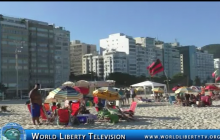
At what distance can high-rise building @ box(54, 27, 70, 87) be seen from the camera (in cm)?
9225

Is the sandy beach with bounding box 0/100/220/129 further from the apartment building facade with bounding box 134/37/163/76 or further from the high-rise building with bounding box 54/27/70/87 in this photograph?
the apartment building facade with bounding box 134/37/163/76

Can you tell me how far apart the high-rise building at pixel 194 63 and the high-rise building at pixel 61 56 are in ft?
240

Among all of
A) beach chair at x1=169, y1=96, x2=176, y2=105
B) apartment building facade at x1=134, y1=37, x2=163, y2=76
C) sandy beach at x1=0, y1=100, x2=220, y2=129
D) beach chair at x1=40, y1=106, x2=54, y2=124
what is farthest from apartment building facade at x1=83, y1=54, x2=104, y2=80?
beach chair at x1=40, y1=106, x2=54, y2=124

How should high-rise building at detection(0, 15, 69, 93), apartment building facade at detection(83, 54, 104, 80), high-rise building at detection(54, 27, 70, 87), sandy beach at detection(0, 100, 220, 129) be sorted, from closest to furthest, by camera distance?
1. sandy beach at detection(0, 100, 220, 129)
2. high-rise building at detection(0, 15, 69, 93)
3. high-rise building at detection(54, 27, 70, 87)
4. apartment building facade at detection(83, 54, 104, 80)

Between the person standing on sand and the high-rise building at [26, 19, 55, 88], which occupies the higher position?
the high-rise building at [26, 19, 55, 88]

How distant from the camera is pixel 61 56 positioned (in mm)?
95562

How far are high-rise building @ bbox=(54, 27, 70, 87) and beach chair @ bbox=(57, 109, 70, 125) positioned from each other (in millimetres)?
79442

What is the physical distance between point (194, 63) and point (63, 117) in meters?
152

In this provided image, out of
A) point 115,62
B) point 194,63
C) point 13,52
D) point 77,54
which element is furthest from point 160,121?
point 194,63

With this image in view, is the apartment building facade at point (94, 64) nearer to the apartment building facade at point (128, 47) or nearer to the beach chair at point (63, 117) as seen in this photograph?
the apartment building facade at point (128, 47)

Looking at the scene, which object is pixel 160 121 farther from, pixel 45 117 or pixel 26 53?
pixel 26 53

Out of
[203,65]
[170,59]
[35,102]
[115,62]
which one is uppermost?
[170,59]

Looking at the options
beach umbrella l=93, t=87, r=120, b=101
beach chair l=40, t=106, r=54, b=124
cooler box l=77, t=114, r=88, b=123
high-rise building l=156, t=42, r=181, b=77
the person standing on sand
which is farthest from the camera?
high-rise building l=156, t=42, r=181, b=77

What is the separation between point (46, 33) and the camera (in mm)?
85750
